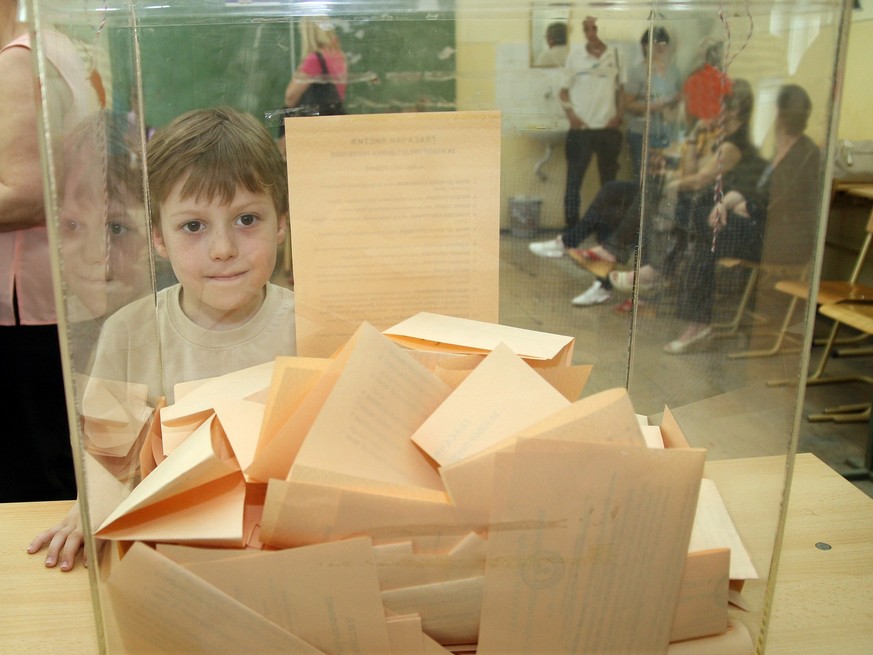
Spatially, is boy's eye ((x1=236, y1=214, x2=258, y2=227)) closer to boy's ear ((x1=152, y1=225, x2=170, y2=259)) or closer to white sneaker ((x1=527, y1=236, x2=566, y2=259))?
boy's ear ((x1=152, y1=225, x2=170, y2=259))

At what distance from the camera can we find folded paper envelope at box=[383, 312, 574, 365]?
0.77 metres

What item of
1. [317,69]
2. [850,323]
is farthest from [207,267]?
[850,323]

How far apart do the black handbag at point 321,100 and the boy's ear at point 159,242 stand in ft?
0.66

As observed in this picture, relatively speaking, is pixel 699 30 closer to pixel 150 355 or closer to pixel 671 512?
pixel 671 512

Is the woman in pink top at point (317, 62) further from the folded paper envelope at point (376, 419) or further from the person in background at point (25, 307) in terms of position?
the person in background at point (25, 307)

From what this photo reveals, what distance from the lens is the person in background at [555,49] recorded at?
0.80 metres

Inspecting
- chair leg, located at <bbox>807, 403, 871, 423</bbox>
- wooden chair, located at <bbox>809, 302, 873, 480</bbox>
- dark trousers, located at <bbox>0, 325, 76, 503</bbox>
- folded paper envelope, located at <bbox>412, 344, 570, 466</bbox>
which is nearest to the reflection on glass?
folded paper envelope, located at <bbox>412, 344, 570, 466</bbox>

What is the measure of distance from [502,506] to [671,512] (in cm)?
13

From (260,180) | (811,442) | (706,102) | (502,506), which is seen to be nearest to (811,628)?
(502,506)

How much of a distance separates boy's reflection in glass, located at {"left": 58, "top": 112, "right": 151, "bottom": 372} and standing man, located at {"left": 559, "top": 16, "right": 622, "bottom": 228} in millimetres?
451

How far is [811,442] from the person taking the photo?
3.26 meters

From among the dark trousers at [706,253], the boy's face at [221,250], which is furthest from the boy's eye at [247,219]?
the dark trousers at [706,253]

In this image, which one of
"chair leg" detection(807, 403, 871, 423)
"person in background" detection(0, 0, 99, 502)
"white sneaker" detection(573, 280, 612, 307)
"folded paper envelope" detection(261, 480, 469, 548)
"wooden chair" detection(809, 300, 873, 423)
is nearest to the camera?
"folded paper envelope" detection(261, 480, 469, 548)

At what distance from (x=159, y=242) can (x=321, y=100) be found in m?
0.23
